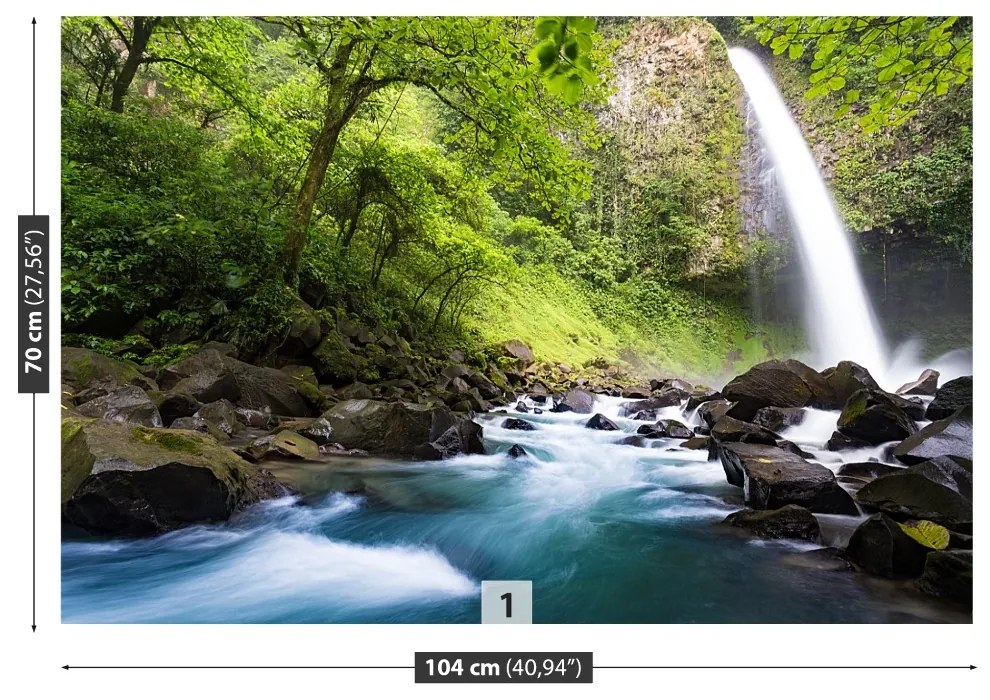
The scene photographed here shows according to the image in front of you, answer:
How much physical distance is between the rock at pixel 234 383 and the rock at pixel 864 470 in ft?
13.9

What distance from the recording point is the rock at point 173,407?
3.07m

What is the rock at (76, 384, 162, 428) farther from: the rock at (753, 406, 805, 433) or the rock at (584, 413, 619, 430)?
the rock at (753, 406, 805, 433)

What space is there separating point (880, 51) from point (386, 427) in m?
3.46

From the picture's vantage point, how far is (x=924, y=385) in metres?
3.98

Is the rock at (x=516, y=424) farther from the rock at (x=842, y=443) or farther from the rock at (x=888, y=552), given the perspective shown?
the rock at (x=888, y=552)

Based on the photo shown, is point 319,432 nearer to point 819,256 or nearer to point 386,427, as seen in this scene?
point 386,427

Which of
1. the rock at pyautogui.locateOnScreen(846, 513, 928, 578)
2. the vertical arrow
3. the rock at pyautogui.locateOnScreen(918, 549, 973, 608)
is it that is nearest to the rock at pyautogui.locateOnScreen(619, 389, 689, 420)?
the rock at pyautogui.locateOnScreen(846, 513, 928, 578)

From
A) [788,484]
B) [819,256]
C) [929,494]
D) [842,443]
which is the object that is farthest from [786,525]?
[819,256]

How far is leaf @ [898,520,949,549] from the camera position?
176cm

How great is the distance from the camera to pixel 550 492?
3.01 meters
